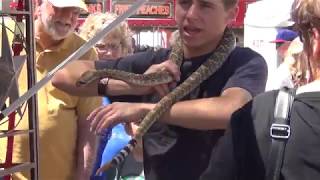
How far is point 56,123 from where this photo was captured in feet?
10.6

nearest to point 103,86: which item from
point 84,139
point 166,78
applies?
point 166,78

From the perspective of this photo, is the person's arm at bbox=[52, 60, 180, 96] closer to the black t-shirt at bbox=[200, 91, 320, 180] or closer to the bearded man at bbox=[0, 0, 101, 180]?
the black t-shirt at bbox=[200, 91, 320, 180]

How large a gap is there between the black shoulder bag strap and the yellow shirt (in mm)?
1815

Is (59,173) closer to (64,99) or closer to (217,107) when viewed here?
(64,99)

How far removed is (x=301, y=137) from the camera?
152 cm

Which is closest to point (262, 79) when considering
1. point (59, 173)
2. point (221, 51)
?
point (221, 51)

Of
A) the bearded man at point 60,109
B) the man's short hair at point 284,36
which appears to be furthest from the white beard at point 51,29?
the man's short hair at point 284,36

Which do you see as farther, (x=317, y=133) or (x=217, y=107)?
(x=217, y=107)

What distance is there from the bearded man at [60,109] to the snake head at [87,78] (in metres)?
0.93

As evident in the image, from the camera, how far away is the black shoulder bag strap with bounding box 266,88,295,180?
1533mm

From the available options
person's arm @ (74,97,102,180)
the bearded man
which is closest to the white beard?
the bearded man

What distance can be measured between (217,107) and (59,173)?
1470 mm

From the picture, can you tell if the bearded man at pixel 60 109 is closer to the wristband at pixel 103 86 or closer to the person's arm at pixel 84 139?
the person's arm at pixel 84 139

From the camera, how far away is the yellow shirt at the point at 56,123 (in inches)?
127
